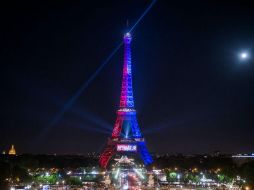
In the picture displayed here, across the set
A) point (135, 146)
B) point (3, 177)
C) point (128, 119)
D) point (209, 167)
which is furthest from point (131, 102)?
point (3, 177)

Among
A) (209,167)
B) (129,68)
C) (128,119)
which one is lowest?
(209,167)

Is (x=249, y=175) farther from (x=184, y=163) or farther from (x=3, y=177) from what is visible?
(x=184, y=163)

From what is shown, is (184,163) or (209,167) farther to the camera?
(184,163)

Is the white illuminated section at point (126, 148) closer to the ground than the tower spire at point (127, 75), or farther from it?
closer to the ground

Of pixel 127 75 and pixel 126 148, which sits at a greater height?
pixel 127 75

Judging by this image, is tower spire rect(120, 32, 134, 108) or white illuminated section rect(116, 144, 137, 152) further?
white illuminated section rect(116, 144, 137, 152)

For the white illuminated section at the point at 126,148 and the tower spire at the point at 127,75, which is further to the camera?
the white illuminated section at the point at 126,148

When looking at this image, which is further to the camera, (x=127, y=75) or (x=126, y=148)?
(x=126, y=148)

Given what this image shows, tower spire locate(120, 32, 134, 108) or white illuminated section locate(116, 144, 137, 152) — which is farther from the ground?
tower spire locate(120, 32, 134, 108)
